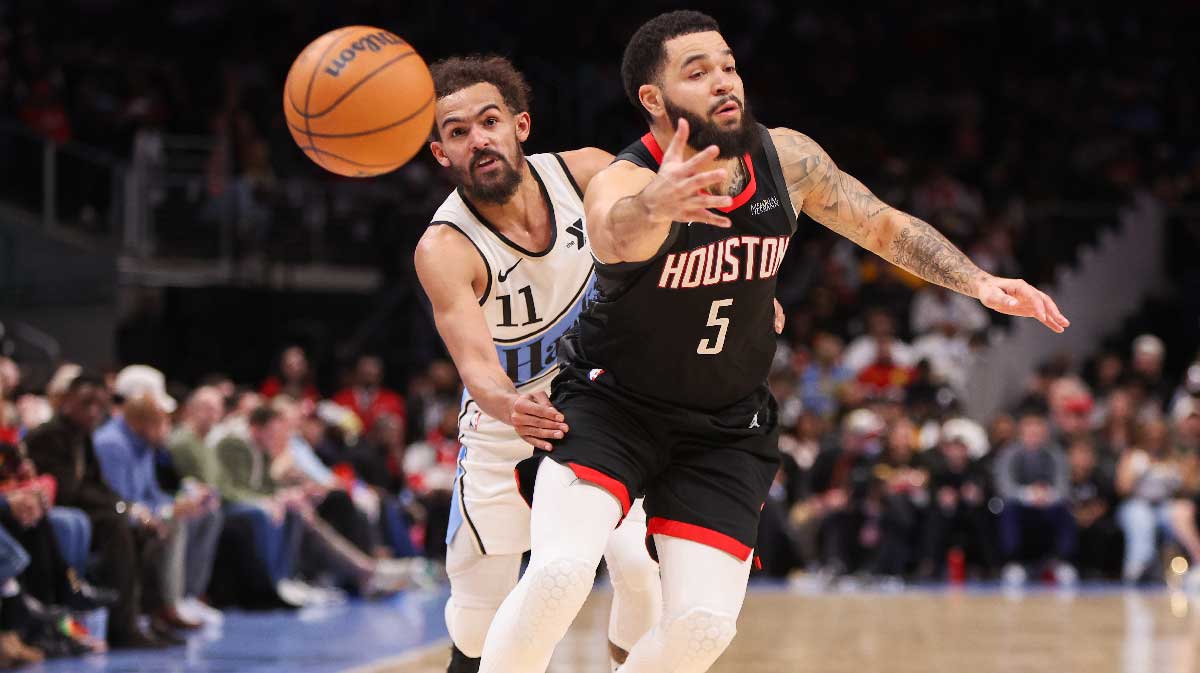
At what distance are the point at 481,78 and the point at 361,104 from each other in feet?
1.56

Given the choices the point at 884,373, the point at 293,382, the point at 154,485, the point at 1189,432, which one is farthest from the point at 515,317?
the point at 884,373

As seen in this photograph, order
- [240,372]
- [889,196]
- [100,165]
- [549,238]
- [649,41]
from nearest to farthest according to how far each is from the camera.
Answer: [649,41], [549,238], [100,165], [240,372], [889,196]

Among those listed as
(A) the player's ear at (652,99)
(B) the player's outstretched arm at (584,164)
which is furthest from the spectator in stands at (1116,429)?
(A) the player's ear at (652,99)

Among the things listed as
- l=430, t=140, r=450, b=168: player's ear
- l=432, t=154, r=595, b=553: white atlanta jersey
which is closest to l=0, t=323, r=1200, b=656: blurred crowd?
l=432, t=154, r=595, b=553: white atlanta jersey

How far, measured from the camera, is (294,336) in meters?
16.3

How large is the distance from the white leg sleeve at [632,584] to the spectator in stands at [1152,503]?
1012 cm

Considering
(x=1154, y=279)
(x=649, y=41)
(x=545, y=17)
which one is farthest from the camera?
(x=545, y=17)

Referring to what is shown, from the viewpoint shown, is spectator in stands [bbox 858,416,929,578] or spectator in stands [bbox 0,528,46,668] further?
spectator in stands [bbox 858,416,929,578]

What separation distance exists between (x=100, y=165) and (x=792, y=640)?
7.99 m

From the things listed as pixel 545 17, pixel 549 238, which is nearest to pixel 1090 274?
pixel 545 17

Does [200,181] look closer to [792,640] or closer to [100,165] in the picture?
[100,165]

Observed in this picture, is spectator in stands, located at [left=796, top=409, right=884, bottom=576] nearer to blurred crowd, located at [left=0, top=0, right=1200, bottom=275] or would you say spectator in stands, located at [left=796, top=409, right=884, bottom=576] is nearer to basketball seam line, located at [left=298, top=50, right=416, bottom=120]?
blurred crowd, located at [left=0, top=0, right=1200, bottom=275]

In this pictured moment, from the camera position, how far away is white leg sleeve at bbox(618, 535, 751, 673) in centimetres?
455

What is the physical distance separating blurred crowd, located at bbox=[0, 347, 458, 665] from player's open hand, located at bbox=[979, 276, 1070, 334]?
17.4 feet
